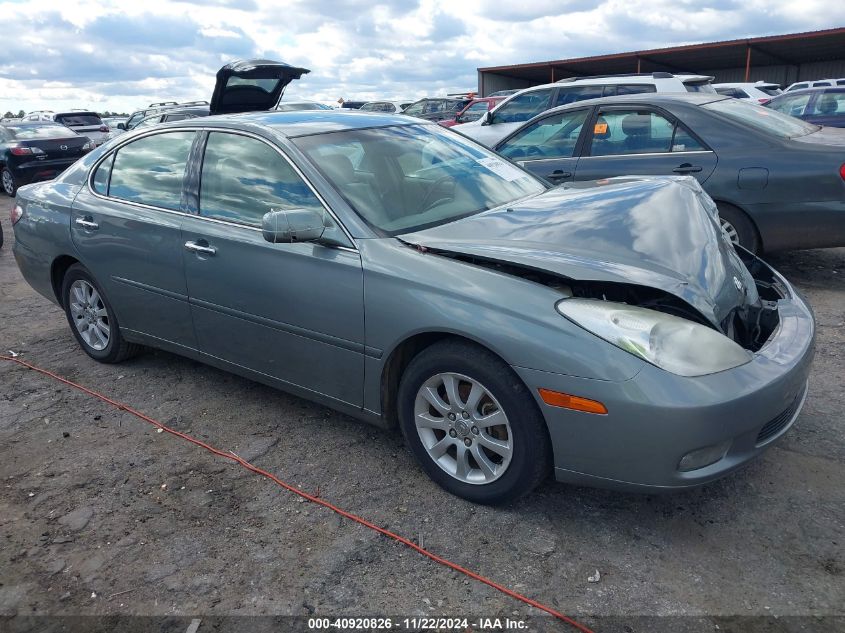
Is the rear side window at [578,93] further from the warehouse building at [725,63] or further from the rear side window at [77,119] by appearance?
the warehouse building at [725,63]

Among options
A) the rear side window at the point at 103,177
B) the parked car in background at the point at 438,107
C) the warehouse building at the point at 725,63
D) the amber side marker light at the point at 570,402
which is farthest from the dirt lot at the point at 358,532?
the warehouse building at the point at 725,63

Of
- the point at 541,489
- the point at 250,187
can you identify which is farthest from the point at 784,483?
the point at 250,187

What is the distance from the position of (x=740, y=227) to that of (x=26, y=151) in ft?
44.3

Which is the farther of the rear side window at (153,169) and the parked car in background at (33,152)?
the parked car in background at (33,152)

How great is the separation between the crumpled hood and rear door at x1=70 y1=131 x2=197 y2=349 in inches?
60.9

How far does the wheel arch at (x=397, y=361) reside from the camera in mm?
2910

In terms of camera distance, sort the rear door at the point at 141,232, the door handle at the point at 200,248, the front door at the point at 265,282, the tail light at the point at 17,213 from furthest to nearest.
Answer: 1. the tail light at the point at 17,213
2. the rear door at the point at 141,232
3. the door handle at the point at 200,248
4. the front door at the point at 265,282

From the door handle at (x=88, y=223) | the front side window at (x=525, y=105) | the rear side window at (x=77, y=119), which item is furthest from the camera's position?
the rear side window at (x=77, y=119)

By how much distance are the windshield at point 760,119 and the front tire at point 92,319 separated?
490cm

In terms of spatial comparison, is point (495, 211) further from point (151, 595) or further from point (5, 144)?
point (5, 144)

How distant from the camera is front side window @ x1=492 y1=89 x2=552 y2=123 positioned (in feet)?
33.2

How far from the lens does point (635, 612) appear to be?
7.66ft

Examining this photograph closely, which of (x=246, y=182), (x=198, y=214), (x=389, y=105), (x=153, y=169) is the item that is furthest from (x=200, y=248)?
(x=389, y=105)

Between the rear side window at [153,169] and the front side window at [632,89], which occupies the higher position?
the front side window at [632,89]
